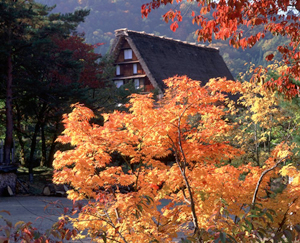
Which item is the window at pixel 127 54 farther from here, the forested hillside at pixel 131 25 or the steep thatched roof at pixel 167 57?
the forested hillside at pixel 131 25

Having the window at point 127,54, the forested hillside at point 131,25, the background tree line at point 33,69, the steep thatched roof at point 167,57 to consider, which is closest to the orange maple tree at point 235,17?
the background tree line at point 33,69

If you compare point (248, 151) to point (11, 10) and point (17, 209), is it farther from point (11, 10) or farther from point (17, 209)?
point (11, 10)

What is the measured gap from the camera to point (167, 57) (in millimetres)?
21969

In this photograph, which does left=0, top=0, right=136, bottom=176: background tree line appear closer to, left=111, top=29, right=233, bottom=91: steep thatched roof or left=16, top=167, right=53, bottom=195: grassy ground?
left=16, top=167, right=53, bottom=195: grassy ground

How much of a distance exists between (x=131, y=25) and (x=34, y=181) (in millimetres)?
32386

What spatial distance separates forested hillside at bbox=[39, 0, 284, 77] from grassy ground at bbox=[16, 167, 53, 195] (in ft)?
75.1

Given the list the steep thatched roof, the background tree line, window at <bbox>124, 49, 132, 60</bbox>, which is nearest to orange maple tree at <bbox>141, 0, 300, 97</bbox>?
the background tree line

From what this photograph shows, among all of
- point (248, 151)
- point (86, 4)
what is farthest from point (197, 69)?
point (86, 4)

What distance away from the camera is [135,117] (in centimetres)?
566

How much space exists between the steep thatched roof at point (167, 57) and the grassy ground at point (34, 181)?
6.89 meters

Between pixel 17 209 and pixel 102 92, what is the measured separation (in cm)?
711

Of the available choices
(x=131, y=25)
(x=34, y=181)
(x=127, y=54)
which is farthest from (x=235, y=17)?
(x=131, y=25)

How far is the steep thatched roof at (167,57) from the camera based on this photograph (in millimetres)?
20480

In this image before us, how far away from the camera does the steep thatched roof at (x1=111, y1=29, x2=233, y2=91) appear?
20.5 meters
